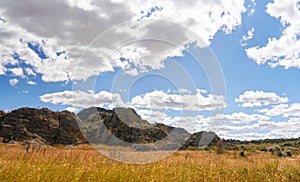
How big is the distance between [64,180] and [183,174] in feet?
10.0

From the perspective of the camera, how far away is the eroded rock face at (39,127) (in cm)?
7931

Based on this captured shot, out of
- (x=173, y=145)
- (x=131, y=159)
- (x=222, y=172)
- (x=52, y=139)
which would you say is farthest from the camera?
(x=52, y=139)

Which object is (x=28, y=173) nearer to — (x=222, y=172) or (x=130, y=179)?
(x=130, y=179)

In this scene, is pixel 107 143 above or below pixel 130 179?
above

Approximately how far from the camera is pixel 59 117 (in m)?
98.2

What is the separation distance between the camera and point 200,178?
306 inches

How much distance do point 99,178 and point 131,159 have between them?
433 centimetres

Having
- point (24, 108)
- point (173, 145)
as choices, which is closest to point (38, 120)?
point (24, 108)

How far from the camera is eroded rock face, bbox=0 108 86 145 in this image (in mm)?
79312

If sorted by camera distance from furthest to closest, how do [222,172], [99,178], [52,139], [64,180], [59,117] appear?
[59,117] → [52,139] → [222,172] → [99,178] → [64,180]

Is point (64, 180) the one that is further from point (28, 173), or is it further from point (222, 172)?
point (222, 172)

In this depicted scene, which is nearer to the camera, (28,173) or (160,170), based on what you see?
(28,173)

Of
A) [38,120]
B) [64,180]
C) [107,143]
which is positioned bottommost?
[64,180]

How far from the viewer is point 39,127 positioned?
87.1 m
